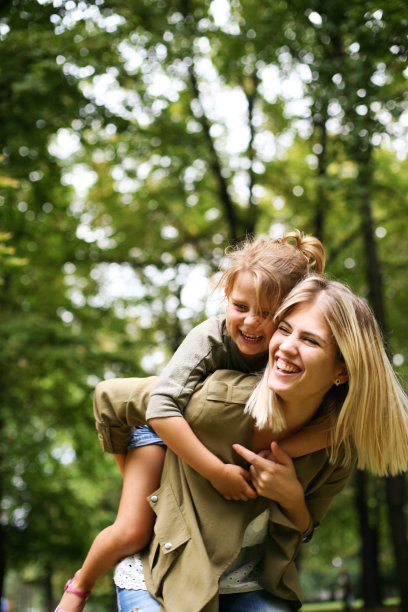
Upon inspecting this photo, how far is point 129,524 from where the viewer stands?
2635mm

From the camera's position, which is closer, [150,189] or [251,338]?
[251,338]

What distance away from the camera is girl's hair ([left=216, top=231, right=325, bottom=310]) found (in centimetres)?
288

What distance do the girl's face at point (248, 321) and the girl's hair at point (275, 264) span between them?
37 mm

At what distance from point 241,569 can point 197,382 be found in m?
0.76

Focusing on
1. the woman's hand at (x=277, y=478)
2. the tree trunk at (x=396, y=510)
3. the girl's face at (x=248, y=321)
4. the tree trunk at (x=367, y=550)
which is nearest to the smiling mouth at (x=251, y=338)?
the girl's face at (x=248, y=321)

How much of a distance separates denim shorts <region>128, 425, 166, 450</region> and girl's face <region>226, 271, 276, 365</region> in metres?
0.52

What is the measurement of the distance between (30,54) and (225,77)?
4.87m

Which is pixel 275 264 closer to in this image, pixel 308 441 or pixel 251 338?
pixel 251 338

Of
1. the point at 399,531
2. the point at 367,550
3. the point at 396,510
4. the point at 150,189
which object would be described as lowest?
the point at 367,550

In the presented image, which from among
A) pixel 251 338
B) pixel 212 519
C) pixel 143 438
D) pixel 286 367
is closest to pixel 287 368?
pixel 286 367

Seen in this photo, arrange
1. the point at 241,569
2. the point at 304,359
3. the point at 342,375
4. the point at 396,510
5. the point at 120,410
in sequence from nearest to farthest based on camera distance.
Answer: the point at 304,359, the point at 342,375, the point at 241,569, the point at 120,410, the point at 396,510

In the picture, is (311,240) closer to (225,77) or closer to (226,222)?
(225,77)

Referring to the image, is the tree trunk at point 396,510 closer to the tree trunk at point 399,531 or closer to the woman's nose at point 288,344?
the tree trunk at point 399,531

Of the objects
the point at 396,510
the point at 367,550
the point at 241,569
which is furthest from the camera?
the point at 367,550
